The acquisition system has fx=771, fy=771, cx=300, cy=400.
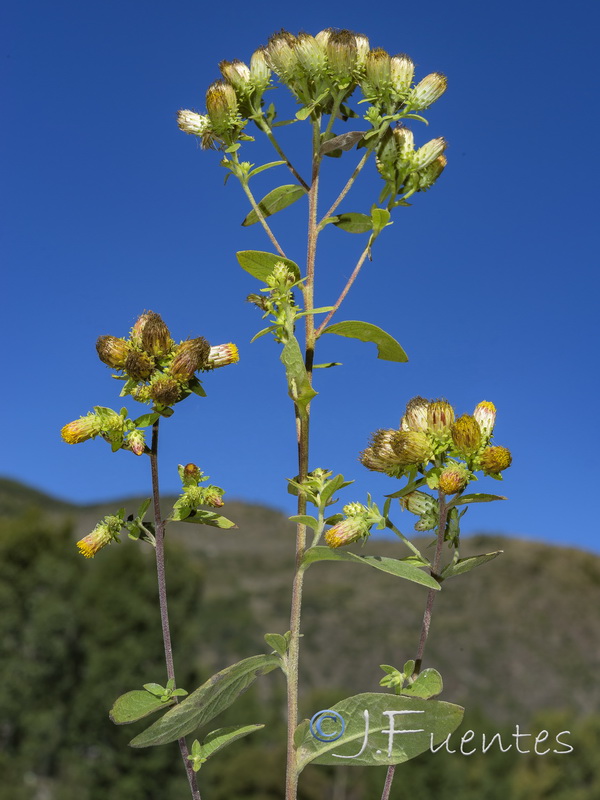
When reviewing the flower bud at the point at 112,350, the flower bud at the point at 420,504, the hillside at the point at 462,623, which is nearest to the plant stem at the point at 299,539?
the flower bud at the point at 420,504

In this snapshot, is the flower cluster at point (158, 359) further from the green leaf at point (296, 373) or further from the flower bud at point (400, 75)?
the flower bud at point (400, 75)

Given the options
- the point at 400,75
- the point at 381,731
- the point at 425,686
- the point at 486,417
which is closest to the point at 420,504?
the point at 486,417

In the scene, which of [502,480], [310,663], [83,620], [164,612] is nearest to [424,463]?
[502,480]

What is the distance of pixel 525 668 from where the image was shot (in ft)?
97.5

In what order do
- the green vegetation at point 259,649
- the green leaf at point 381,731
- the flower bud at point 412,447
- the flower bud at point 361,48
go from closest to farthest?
the green leaf at point 381,731 < the flower bud at point 412,447 < the flower bud at point 361,48 < the green vegetation at point 259,649

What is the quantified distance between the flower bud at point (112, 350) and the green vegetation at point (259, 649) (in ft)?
52.4

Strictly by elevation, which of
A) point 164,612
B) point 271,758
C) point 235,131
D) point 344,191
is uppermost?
point 235,131

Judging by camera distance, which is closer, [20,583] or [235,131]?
[235,131]

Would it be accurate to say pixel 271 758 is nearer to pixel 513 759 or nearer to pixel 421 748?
pixel 513 759

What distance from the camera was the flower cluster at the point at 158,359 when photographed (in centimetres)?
194

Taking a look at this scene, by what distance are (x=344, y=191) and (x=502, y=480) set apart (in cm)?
90

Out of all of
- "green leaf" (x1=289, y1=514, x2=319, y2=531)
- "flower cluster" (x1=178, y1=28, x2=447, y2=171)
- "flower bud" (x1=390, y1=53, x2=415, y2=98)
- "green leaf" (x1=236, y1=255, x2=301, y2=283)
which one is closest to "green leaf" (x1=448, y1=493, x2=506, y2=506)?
"green leaf" (x1=289, y1=514, x2=319, y2=531)

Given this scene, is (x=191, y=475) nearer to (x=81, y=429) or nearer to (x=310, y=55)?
(x=81, y=429)

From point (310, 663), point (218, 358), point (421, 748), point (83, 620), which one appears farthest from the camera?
point (310, 663)
